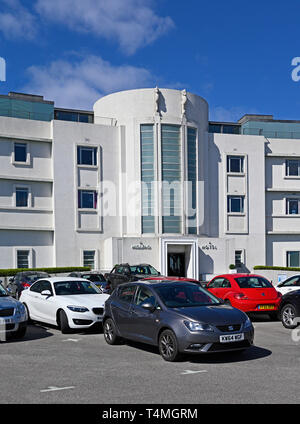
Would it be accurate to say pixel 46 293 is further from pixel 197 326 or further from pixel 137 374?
pixel 137 374

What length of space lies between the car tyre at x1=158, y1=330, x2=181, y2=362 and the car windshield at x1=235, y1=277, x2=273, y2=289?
674cm

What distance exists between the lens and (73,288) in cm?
1456

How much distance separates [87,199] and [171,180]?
627 cm

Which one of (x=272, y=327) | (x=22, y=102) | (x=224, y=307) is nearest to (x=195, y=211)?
(x=22, y=102)

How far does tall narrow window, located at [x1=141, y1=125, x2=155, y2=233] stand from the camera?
37781 mm

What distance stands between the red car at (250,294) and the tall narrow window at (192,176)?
71.2 ft

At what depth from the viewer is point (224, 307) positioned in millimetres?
10211

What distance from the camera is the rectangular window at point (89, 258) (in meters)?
37.8

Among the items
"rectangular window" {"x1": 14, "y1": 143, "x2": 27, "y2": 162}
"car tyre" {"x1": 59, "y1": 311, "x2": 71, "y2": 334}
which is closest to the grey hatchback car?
"car tyre" {"x1": 59, "y1": 311, "x2": 71, "y2": 334}

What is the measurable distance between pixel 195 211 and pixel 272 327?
24.4 meters

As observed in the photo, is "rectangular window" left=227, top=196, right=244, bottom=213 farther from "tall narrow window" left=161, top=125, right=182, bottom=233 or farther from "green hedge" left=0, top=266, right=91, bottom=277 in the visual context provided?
"green hedge" left=0, top=266, right=91, bottom=277

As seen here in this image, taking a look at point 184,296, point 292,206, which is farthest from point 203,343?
point 292,206
